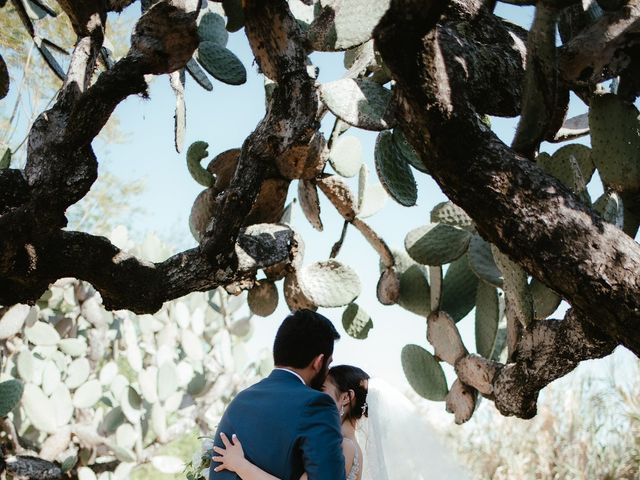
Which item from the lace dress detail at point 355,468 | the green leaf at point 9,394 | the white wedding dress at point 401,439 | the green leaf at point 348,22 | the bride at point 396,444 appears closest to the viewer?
the green leaf at point 348,22

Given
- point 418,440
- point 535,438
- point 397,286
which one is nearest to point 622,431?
point 535,438

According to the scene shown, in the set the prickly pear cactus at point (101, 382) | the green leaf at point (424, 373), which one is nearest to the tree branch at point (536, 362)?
the green leaf at point (424, 373)

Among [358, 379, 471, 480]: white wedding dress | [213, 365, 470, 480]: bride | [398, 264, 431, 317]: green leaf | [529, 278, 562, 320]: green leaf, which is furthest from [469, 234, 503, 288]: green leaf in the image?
[358, 379, 471, 480]: white wedding dress

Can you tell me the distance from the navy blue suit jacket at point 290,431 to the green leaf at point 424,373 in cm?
136

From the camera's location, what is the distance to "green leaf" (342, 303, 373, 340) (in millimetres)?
3309

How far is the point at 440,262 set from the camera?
271 cm

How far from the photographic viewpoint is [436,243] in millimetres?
2680

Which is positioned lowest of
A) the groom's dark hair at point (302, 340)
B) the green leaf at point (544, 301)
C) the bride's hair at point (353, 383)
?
the groom's dark hair at point (302, 340)

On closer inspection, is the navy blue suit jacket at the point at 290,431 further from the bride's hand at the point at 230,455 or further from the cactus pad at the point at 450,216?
the cactus pad at the point at 450,216

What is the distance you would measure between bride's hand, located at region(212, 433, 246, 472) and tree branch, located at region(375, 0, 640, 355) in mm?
676

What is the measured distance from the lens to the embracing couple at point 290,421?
1551mm

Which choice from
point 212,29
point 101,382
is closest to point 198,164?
point 212,29

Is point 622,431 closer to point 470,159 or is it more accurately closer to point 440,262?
point 440,262

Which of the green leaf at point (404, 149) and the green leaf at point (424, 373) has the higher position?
the green leaf at point (404, 149)
